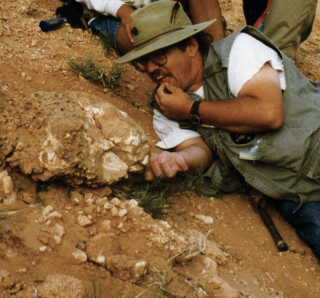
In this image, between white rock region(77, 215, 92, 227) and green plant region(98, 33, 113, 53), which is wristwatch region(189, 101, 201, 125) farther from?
green plant region(98, 33, 113, 53)

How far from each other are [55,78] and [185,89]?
1.00m

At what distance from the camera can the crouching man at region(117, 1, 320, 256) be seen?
2.39 metres

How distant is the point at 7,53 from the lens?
116 inches

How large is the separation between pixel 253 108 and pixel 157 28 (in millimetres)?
903

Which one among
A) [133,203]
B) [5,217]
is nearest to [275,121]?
[133,203]

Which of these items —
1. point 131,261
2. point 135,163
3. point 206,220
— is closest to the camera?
point 131,261

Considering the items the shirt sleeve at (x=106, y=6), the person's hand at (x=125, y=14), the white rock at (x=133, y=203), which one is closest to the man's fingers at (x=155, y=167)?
the white rock at (x=133, y=203)

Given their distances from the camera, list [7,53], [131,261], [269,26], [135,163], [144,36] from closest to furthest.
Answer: [131,261] < [135,163] < [144,36] < [7,53] < [269,26]

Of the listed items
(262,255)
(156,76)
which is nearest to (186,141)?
(156,76)

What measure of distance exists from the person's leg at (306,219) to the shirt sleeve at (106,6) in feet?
7.40

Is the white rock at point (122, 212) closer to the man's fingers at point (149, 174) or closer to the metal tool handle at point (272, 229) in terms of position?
the man's fingers at point (149, 174)

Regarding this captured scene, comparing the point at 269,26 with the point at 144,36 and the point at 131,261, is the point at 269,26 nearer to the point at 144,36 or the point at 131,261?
the point at 144,36

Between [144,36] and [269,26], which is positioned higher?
[144,36]

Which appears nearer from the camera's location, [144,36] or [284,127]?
[284,127]
